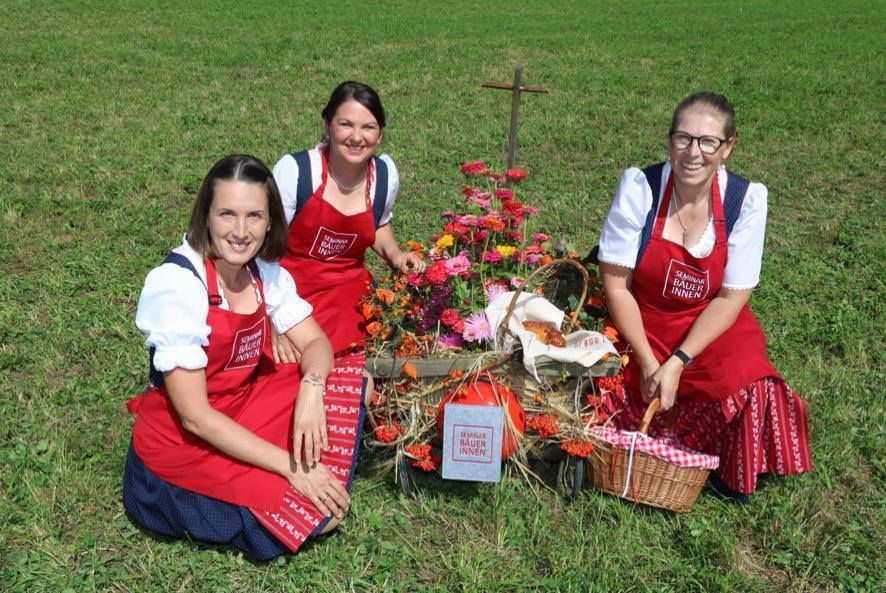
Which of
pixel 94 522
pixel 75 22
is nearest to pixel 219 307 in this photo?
pixel 94 522

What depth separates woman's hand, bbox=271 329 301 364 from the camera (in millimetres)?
3105

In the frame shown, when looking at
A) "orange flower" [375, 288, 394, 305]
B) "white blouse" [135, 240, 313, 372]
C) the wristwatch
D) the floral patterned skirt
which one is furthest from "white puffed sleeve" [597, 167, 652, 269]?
"white blouse" [135, 240, 313, 372]

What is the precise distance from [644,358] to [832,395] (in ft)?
4.60

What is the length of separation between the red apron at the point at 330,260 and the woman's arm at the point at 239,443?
901 mm

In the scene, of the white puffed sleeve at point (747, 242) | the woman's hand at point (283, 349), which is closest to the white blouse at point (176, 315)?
the woman's hand at point (283, 349)

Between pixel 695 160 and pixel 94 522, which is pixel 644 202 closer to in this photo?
pixel 695 160

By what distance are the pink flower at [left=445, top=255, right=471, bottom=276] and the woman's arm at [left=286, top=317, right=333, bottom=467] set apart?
1.92 ft

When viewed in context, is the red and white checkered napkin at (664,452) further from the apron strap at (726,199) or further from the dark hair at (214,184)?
the dark hair at (214,184)

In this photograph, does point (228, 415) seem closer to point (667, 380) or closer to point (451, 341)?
point (451, 341)

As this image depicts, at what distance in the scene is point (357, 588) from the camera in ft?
9.09

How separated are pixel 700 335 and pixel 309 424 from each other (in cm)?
158

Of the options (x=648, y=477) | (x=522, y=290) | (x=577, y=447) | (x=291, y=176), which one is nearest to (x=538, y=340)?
(x=522, y=290)

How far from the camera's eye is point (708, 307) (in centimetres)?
313

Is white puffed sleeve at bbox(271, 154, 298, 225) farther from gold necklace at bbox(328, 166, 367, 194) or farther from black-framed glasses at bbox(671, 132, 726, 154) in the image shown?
black-framed glasses at bbox(671, 132, 726, 154)
